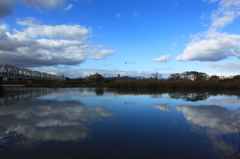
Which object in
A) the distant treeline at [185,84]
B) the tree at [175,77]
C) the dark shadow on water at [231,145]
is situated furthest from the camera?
the tree at [175,77]

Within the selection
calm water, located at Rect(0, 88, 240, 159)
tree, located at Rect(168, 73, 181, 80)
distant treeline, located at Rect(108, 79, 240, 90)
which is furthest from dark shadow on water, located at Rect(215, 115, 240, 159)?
tree, located at Rect(168, 73, 181, 80)

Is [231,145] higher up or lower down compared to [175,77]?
lower down

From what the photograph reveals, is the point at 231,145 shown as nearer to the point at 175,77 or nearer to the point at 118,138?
the point at 118,138

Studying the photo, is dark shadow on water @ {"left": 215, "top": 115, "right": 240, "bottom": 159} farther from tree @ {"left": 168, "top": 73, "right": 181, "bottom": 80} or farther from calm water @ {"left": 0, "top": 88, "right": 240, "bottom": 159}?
→ tree @ {"left": 168, "top": 73, "right": 181, "bottom": 80}

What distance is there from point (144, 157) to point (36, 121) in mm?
4390

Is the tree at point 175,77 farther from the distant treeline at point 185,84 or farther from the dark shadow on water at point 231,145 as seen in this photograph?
the dark shadow on water at point 231,145

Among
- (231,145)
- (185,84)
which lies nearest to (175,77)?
(185,84)

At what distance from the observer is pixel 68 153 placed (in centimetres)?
344

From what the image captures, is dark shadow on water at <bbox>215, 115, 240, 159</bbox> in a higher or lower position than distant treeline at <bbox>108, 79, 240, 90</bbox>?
lower

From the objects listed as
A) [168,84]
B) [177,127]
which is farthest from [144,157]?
[168,84]

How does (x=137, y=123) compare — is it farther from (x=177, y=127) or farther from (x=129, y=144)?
(x=129, y=144)

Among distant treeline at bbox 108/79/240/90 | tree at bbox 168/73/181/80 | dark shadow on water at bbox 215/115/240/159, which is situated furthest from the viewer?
tree at bbox 168/73/181/80

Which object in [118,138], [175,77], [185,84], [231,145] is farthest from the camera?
[175,77]

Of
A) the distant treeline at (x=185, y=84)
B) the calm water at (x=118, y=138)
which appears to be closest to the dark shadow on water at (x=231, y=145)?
the calm water at (x=118, y=138)
